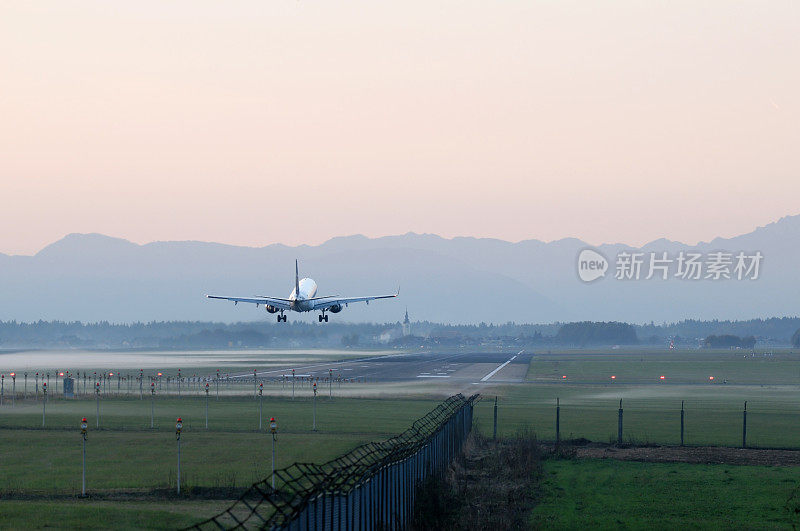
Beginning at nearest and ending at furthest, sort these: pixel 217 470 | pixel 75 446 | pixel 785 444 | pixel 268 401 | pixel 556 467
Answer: pixel 217 470, pixel 556 467, pixel 75 446, pixel 785 444, pixel 268 401

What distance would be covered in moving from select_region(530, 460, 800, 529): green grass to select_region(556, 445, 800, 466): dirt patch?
4.93ft

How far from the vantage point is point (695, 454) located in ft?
147

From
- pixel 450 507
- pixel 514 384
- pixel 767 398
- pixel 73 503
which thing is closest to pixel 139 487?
pixel 73 503

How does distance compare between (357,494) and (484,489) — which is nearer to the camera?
(357,494)

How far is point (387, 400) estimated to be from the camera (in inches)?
2980

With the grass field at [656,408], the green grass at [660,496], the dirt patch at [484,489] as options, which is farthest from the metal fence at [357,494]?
the grass field at [656,408]

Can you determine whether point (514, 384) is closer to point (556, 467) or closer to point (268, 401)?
point (268, 401)

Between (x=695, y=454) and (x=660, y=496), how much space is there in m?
11.7

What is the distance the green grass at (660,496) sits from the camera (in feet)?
97.4

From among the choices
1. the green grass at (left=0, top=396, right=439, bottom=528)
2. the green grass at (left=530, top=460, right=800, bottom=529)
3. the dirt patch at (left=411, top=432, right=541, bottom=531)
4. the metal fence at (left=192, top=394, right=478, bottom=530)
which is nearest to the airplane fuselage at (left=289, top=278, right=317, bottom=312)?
the green grass at (left=0, top=396, right=439, bottom=528)

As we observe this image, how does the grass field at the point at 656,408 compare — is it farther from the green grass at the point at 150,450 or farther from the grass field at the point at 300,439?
the green grass at the point at 150,450

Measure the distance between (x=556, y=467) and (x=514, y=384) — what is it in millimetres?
59509

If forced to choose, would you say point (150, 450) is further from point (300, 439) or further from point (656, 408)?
point (656, 408)

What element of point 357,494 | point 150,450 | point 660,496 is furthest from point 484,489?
point 357,494
